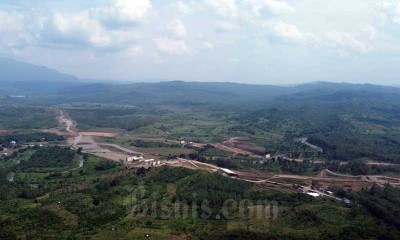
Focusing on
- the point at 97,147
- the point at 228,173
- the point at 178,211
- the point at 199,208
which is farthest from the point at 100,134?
the point at 178,211

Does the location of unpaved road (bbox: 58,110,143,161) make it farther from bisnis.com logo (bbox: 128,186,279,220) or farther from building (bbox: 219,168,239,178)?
bisnis.com logo (bbox: 128,186,279,220)

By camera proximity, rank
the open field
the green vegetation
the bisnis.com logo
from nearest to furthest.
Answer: the green vegetation < the bisnis.com logo < the open field

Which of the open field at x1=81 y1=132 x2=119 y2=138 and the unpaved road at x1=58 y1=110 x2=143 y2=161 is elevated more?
the unpaved road at x1=58 y1=110 x2=143 y2=161

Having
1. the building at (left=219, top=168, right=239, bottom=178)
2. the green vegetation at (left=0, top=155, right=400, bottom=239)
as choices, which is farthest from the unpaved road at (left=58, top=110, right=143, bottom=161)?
the green vegetation at (left=0, top=155, right=400, bottom=239)

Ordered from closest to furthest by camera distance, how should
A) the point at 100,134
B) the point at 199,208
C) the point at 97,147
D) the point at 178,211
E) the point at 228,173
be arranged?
the point at 178,211 < the point at 199,208 < the point at 228,173 < the point at 97,147 < the point at 100,134

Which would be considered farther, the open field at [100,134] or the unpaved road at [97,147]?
the open field at [100,134]

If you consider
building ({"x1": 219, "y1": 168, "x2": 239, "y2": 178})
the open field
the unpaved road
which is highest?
building ({"x1": 219, "y1": 168, "x2": 239, "y2": 178})

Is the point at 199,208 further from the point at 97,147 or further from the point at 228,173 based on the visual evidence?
the point at 97,147

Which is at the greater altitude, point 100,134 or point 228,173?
point 228,173

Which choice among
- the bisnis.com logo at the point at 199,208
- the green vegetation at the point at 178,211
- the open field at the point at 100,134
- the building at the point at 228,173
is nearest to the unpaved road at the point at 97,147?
the open field at the point at 100,134

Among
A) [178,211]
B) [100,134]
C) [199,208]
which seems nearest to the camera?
[178,211]

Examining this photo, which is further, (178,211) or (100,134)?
(100,134)

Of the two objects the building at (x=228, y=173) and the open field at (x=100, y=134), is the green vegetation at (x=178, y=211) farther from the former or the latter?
the open field at (x=100, y=134)
